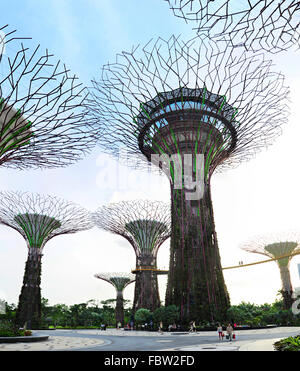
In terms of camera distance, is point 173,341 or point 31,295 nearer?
point 173,341

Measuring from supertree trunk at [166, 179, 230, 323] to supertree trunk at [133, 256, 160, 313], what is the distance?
14.8 m

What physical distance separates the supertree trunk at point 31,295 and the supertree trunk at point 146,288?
10.5 m

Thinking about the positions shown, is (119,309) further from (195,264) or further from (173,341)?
(173,341)

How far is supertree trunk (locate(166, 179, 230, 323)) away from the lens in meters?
19.4

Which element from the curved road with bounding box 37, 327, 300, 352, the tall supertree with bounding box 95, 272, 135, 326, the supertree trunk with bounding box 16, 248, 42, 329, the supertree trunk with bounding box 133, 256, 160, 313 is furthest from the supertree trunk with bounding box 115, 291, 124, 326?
the curved road with bounding box 37, 327, 300, 352

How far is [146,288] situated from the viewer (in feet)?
115

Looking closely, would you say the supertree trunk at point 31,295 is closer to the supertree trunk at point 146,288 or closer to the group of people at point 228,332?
the supertree trunk at point 146,288

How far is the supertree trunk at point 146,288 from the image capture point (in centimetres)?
3434

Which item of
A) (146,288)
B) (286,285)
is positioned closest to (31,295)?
(146,288)

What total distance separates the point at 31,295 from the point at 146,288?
12436 millimetres

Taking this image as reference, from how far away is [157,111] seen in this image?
21359 mm
